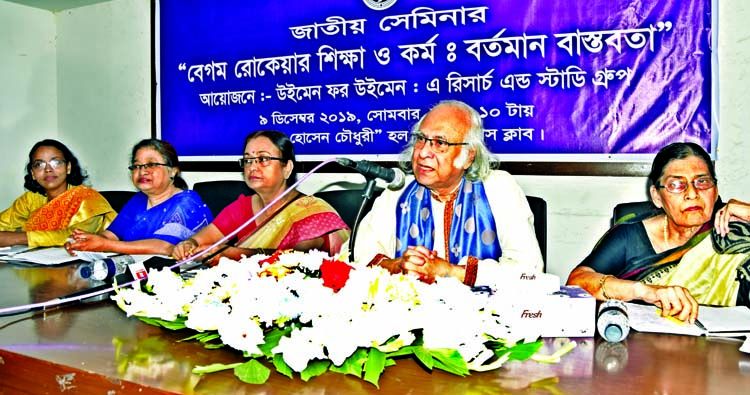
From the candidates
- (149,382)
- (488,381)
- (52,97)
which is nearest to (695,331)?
(488,381)

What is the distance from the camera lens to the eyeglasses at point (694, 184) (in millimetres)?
2111

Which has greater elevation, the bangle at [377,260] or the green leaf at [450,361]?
Answer: the bangle at [377,260]

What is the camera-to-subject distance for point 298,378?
3.84ft

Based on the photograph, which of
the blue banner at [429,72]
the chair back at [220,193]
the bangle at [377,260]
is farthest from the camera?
the chair back at [220,193]

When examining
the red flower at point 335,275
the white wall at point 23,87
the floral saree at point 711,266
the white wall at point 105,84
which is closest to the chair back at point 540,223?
the floral saree at point 711,266

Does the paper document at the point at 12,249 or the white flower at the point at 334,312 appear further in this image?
the paper document at the point at 12,249

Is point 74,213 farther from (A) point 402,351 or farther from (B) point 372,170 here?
(A) point 402,351

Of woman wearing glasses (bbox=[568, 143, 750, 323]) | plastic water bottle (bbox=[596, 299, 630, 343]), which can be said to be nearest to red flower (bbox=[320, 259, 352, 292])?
plastic water bottle (bbox=[596, 299, 630, 343])

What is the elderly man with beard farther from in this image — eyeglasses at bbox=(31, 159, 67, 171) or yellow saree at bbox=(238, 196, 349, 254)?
eyeglasses at bbox=(31, 159, 67, 171)

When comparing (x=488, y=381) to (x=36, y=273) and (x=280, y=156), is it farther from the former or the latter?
(x=280, y=156)

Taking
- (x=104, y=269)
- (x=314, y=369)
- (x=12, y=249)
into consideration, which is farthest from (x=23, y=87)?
(x=314, y=369)

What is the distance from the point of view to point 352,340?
3.70 feet

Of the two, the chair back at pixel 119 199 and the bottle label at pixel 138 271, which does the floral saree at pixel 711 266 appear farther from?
the chair back at pixel 119 199

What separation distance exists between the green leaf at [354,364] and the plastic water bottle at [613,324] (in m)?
0.58
